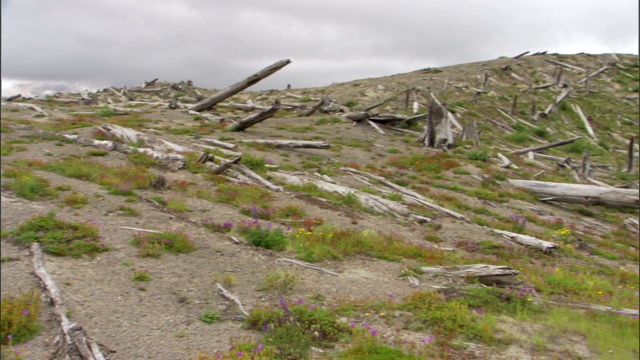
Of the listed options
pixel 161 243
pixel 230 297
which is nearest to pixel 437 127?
pixel 161 243

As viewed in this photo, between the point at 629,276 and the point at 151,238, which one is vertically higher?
the point at 151,238

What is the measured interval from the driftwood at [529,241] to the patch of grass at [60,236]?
32.1ft

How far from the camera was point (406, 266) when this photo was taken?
30.0ft

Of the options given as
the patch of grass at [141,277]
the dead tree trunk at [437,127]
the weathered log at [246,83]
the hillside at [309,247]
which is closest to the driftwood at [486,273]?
the hillside at [309,247]

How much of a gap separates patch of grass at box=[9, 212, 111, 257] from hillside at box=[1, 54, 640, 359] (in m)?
0.03

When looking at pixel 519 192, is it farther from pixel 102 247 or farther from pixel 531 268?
pixel 102 247

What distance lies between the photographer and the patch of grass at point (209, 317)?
20.6 feet

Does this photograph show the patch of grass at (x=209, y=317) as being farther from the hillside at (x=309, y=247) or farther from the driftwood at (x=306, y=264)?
the driftwood at (x=306, y=264)

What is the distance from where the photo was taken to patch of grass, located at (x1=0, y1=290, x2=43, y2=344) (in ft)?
17.3

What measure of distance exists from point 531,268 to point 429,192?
5.80 meters

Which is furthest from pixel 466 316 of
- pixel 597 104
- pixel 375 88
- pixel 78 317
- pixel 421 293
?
pixel 597 104

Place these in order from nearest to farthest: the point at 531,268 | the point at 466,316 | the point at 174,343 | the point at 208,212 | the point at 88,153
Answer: the point at 174,343, the point at 466,316, the point at 531,268, the point at 208,212, the point at 88,153

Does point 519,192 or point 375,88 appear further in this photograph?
point 375,88

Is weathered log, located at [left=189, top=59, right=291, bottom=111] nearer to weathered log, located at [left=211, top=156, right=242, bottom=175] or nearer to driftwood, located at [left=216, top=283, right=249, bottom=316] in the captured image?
weathered log, located at [left=211, top=156, right=242, bottom=175]
